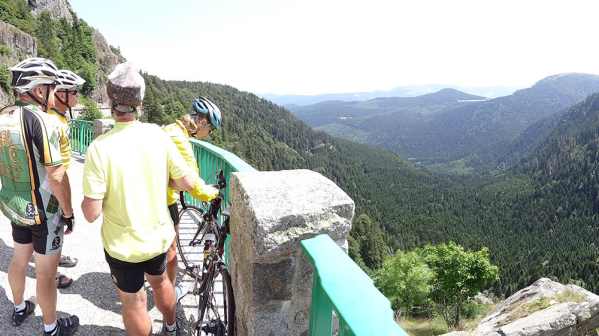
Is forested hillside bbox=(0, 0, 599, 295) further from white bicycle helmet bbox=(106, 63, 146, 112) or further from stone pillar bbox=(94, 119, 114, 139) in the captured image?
white bicycle helmet bbox=(106, 63, 146, 112)

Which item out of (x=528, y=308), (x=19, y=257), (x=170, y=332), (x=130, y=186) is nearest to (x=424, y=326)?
(x=528, y=308)

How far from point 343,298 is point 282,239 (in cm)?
67

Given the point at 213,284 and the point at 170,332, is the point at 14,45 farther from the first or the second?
the point at 213,284

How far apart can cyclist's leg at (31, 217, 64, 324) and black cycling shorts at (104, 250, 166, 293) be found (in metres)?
0.86

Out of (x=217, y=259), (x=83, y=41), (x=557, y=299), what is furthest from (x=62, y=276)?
(x=83, y=41)

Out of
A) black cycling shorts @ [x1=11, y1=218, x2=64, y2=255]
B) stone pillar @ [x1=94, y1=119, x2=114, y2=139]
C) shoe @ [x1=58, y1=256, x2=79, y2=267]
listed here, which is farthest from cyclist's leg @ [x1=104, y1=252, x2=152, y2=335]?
stone pillar @ [x1=94, y1=119, x2=114, y2=139]

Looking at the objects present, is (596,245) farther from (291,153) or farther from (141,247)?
(141,247)

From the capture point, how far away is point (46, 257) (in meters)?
3.21

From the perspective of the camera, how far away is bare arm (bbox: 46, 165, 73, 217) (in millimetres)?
3029

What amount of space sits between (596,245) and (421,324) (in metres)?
109

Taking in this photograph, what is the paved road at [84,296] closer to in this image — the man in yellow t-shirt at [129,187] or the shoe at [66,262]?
the shoe at [66,262]

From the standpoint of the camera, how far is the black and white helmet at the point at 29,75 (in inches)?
120

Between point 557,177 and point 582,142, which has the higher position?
point 582,142

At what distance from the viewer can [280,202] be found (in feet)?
7.06
